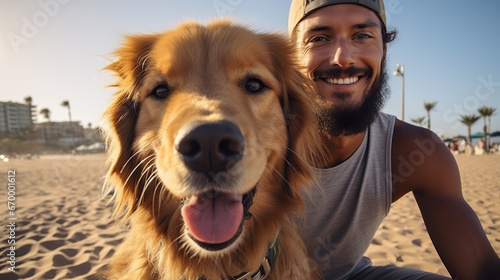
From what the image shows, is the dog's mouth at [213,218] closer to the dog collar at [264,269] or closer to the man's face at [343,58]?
the dog collar at [264,269]

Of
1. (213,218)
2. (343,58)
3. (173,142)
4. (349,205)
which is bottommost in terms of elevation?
(349,205)

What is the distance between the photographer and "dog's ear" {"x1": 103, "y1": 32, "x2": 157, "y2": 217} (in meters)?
2.30

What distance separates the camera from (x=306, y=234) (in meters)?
2.89

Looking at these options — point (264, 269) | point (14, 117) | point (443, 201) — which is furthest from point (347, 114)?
point (14, 117)

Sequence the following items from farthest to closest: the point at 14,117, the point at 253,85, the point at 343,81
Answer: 1. the point at 14,117
2. the point at 343,81
3. the point at 253,85

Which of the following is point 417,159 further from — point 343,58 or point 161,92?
point 161,92

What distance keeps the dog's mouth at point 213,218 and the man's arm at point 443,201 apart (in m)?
1.66

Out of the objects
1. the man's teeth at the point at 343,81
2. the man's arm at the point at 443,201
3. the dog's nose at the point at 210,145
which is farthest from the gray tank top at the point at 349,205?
the dog's nose at the point at 210,145

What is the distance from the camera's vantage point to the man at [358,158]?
2639 mm

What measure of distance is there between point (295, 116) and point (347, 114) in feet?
2.08

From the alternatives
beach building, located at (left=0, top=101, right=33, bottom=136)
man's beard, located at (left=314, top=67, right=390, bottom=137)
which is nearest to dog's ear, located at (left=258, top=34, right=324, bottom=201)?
man's beard, located at (left=314, top=67, right=390, bottom=137)

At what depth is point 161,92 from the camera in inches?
87.3

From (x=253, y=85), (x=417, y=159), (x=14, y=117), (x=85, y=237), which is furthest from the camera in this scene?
(x=14, y=117)

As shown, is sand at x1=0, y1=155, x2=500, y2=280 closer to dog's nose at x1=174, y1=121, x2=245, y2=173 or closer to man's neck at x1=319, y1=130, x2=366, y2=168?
man's neck at x1=319, y1=130, x2=366, y2=168
